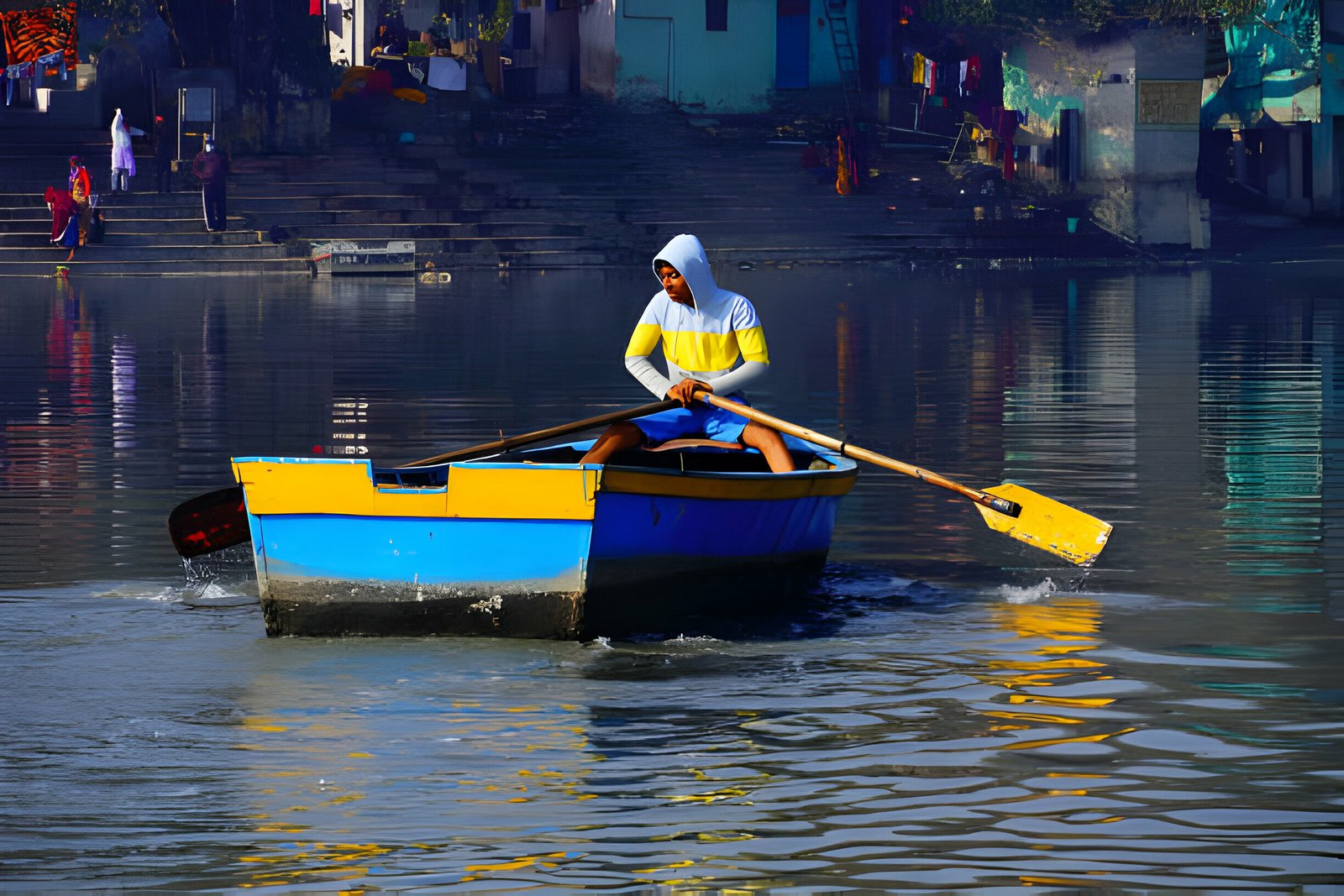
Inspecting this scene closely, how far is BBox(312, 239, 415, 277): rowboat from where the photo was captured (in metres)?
37.4

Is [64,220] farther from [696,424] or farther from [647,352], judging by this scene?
[696,424]

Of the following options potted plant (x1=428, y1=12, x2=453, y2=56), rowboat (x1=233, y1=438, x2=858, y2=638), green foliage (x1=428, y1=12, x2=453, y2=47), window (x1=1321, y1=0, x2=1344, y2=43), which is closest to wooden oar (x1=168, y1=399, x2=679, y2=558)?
rowboat (x1=233, y1=438, x2=858, y2=638)

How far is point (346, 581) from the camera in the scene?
30.1 ft

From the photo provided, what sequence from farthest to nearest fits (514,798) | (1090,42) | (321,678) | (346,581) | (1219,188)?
Result: (1219,188) < (1090,42) < (346,581) < (321,678) < (514,798)

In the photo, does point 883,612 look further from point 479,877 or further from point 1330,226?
point 1330,226

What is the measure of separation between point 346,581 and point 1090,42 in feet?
119

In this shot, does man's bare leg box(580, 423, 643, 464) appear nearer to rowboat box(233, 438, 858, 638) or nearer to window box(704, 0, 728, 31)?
rowboat box(233, 438, 858, 638)

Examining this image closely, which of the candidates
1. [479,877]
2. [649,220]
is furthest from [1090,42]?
[479,877]

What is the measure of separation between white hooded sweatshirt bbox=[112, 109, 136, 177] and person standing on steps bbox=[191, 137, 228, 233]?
1.15 metres

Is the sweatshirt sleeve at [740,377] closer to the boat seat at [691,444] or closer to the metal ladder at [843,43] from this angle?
the boat seat at [691,444]

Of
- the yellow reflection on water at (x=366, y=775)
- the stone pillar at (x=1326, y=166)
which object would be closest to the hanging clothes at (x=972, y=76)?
the stone pillar at (x=1326, y=166)

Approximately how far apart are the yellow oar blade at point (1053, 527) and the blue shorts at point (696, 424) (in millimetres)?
1310

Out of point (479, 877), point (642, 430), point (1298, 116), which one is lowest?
point (479, 877)

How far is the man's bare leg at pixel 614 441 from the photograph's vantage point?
33.6 feet
